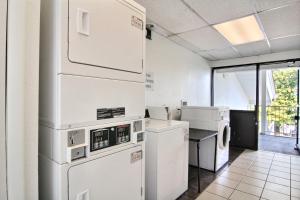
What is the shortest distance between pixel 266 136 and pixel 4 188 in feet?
22.5

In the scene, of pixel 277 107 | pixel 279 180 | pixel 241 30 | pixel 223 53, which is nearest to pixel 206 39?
pixel 241 30

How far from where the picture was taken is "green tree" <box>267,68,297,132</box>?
6090 mm

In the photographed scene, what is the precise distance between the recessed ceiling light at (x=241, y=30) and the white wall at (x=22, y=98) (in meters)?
2.61

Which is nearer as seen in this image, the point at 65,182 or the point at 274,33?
the point at 65,182

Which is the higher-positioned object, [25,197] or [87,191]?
[25,197]

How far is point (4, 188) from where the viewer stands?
2.41 ft

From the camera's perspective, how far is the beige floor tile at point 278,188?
2463 millimetres

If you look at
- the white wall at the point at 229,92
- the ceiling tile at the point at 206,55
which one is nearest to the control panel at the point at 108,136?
the ceiling tile at the point at 206,55

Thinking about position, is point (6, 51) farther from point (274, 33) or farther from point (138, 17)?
point (274, 33)

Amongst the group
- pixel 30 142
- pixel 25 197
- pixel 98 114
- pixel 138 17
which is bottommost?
pixel 25 197

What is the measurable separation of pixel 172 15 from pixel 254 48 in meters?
2.40

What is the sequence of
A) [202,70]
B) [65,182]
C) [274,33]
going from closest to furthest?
[65,182] < [274,33] < [202,70]

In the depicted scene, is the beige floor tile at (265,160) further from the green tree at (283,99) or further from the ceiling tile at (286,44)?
the green tree at (283,99)

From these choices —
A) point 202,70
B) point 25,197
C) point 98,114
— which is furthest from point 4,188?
point 202,70
